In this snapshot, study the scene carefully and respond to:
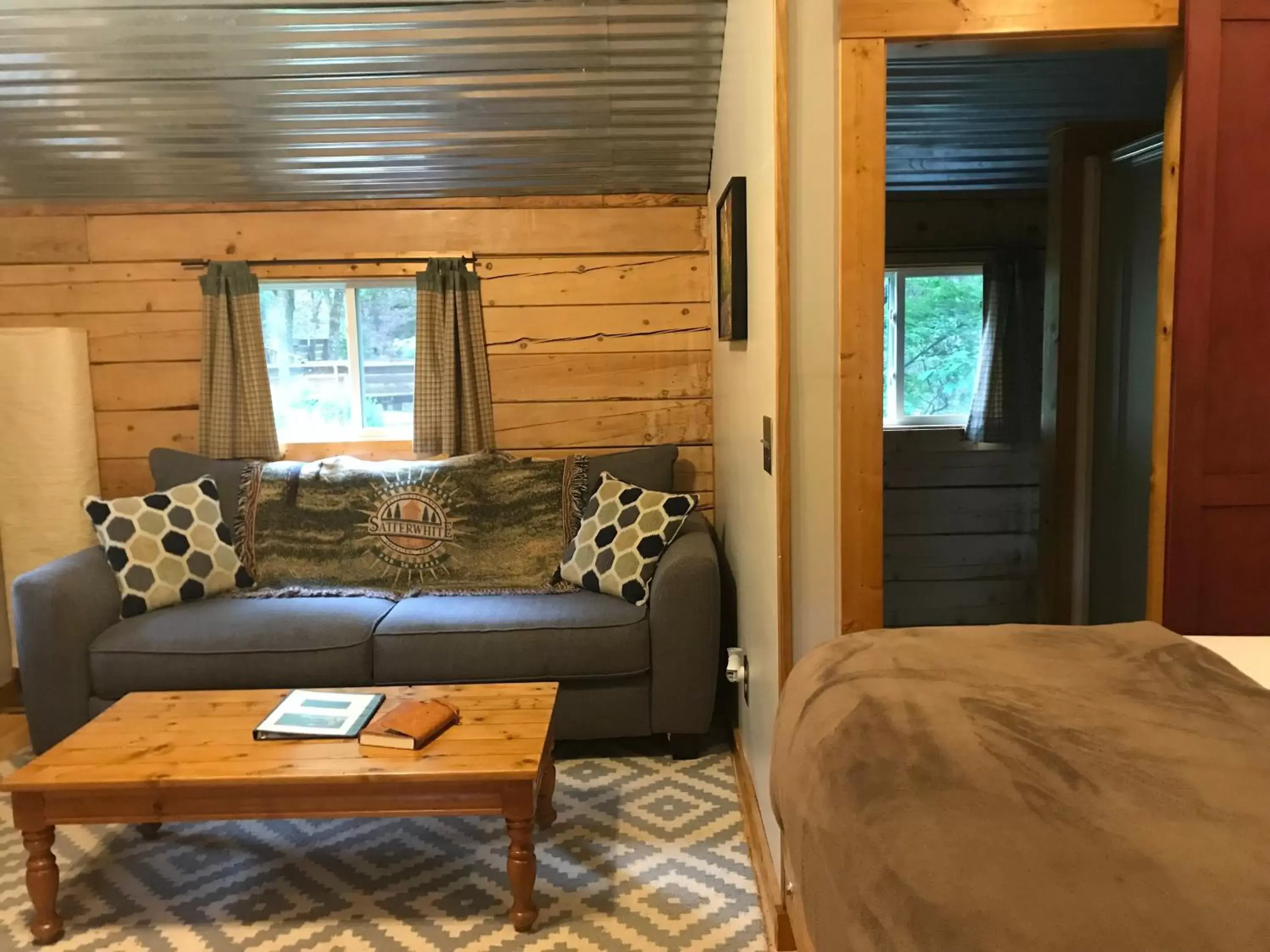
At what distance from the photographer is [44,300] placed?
3697mm

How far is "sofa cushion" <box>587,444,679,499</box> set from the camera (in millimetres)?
3488

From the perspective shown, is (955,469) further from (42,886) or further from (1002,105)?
(42,886)

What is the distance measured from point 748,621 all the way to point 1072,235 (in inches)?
69.1

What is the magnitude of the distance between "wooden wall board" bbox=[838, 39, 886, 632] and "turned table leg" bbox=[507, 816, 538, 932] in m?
0.84

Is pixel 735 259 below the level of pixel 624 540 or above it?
above

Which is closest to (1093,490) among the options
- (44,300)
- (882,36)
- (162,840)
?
(882,36)

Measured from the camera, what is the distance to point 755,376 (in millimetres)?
2295

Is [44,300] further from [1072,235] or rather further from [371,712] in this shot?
[1072,235]

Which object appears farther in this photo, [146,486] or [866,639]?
[146,486]

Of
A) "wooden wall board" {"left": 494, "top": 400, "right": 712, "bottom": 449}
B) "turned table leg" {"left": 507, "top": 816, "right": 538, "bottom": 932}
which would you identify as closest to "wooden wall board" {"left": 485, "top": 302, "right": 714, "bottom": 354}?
"wooden wall board" {"left": 494, "top": 400, "right": 712, "bottom": 449}

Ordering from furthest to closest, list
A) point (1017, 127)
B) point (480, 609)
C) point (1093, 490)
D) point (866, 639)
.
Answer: point (1017, 127) → point (1093, 490) → point (480, 609) → point (866, 639)

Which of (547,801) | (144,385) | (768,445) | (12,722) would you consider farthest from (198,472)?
(768,445)

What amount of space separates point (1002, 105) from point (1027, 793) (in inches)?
117

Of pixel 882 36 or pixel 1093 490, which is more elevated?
pixel 882 36
